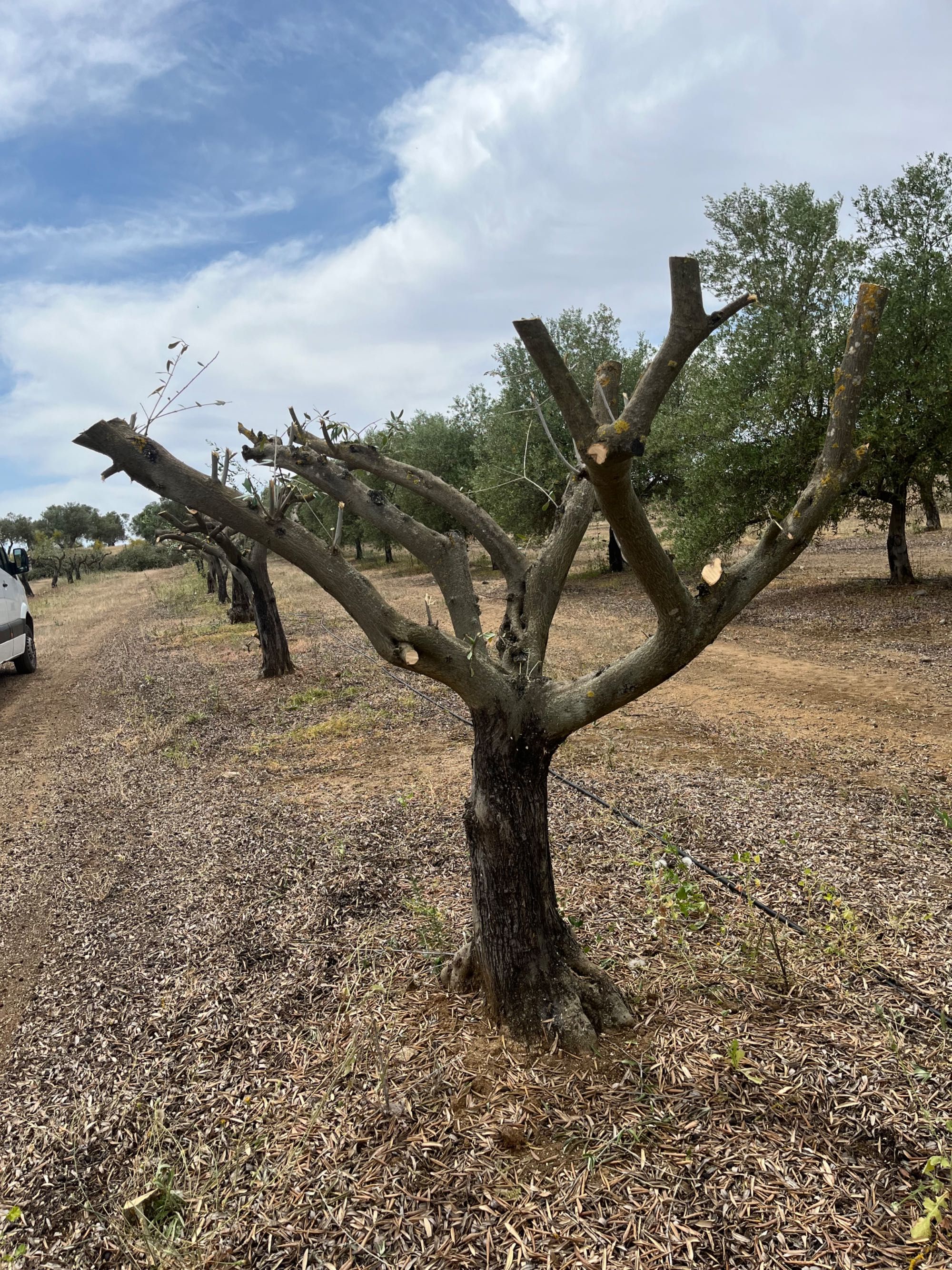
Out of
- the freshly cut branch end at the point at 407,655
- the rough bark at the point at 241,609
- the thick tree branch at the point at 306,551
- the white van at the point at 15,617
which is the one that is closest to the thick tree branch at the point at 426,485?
the thick tree branch at the point at 306,551

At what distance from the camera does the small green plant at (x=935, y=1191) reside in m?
2.37

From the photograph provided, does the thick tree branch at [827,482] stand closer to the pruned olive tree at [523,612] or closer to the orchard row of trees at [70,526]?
the pruned olive tree at [523,612]

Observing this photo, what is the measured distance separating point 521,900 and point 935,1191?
68.7 inches

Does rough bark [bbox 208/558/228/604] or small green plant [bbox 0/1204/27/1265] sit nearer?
small green plant [bbox 0/1204/27/1265]

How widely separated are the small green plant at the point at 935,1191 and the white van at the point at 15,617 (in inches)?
604

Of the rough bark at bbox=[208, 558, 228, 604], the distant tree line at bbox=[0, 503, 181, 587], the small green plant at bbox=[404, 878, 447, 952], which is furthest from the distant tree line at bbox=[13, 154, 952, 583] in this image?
the distant tree line at bbox=[0, 503, 181, 587]

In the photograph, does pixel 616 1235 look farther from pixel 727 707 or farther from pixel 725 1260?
pixel 727 707

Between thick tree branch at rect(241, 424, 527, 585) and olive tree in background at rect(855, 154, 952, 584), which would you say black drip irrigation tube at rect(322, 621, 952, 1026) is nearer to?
thick tree branch at rect(241, 424, 527, 585)

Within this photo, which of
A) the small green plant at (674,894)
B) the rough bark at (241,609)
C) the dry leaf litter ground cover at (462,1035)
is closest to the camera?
the dry leaf litter ground cover at (462,1035)

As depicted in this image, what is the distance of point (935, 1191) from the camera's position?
2.59 metres

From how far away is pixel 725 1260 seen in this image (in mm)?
2475

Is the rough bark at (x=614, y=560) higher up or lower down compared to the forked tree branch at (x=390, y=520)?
lower down

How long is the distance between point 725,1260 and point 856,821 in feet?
12.1

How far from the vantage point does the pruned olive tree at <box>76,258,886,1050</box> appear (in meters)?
2.97
